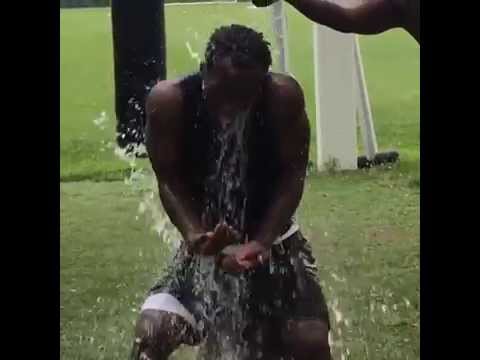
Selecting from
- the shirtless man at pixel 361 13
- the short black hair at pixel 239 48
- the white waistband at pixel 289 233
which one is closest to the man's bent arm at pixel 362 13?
the shirtless man at pixel 361 13

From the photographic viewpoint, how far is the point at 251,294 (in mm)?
1767

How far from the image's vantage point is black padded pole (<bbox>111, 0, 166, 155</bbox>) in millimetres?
1812

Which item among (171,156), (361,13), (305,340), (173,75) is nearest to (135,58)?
(173,75)

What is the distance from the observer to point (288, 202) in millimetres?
1752

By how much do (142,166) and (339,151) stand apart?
40 cm

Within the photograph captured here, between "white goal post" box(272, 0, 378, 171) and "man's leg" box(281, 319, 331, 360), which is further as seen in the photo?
"white goal post" box(272, 0, 378, 171)

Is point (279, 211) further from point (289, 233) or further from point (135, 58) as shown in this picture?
point (135, 58)

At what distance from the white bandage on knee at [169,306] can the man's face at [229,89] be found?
34 centimetres

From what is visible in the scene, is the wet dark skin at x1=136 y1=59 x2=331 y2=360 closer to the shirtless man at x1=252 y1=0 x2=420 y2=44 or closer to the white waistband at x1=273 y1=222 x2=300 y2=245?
the white waistband at x1=273 y1=222 x2=300 y2=245

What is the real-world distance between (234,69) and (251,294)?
0.42 meters

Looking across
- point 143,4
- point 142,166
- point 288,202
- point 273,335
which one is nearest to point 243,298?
point 273,335

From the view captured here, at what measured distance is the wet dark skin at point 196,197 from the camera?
67.6 inches

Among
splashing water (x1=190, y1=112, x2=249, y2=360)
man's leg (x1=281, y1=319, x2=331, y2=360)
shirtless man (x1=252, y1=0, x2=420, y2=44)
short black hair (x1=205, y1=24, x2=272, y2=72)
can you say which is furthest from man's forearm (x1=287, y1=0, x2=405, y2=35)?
man's leg (x1=281, y1=319, x2=331, y2=360)

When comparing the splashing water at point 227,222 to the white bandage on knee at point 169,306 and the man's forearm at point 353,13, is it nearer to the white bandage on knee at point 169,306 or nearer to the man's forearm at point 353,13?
the white bandage on knee at point 169,306
